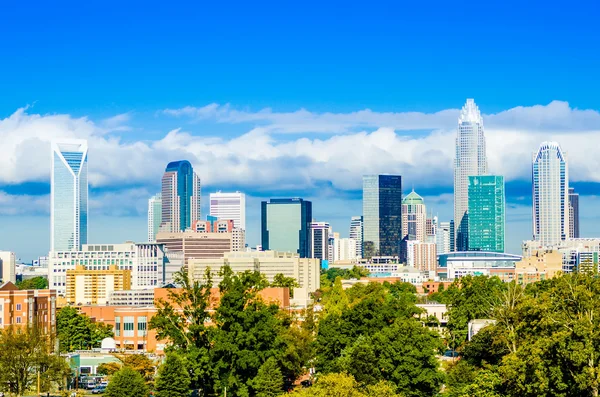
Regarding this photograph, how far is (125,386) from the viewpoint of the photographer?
203 ft

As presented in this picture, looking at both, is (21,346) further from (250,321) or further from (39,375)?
(250,321)

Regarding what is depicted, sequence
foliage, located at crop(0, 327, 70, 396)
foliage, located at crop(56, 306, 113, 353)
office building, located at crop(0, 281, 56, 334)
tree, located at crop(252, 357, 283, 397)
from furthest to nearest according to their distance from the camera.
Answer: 1. foliage, located at crop(56, 306, 113, 353)
2. office building, located at crop(0, 281, 56, 334)
3. foliage, located at crop(0, 327, 70, 396)
4. tree, located at crop(252, 357, 283, 397)

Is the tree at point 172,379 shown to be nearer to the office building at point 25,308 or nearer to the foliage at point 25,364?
the foliage at point 25,364

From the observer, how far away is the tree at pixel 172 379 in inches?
2420

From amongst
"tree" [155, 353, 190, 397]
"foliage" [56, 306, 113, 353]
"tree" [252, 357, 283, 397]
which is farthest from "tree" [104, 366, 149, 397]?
"foliage" [56, 306, 113, 353]

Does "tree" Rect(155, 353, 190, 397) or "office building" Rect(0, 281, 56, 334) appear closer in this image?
"tree" Rect(155, 353, 190, 397)

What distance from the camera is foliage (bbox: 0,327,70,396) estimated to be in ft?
214

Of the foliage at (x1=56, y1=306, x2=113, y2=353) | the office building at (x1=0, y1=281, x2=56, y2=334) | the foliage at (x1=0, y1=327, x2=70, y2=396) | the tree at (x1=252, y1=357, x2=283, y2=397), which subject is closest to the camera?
the tree at (x1=252, y1=357, x2=283, y2=397)

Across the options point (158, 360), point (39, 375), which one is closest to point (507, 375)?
point (39, 375)

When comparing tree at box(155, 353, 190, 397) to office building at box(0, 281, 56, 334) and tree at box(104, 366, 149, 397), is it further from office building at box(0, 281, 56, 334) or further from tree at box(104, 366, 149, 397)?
office building at box(0, 281, 56, 334)

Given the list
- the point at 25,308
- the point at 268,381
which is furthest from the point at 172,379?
the point at 25,308

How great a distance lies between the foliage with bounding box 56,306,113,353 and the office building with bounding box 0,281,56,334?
4.94 metres

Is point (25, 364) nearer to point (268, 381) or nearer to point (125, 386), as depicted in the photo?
point (125, 386)

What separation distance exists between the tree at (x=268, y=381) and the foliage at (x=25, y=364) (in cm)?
1358
